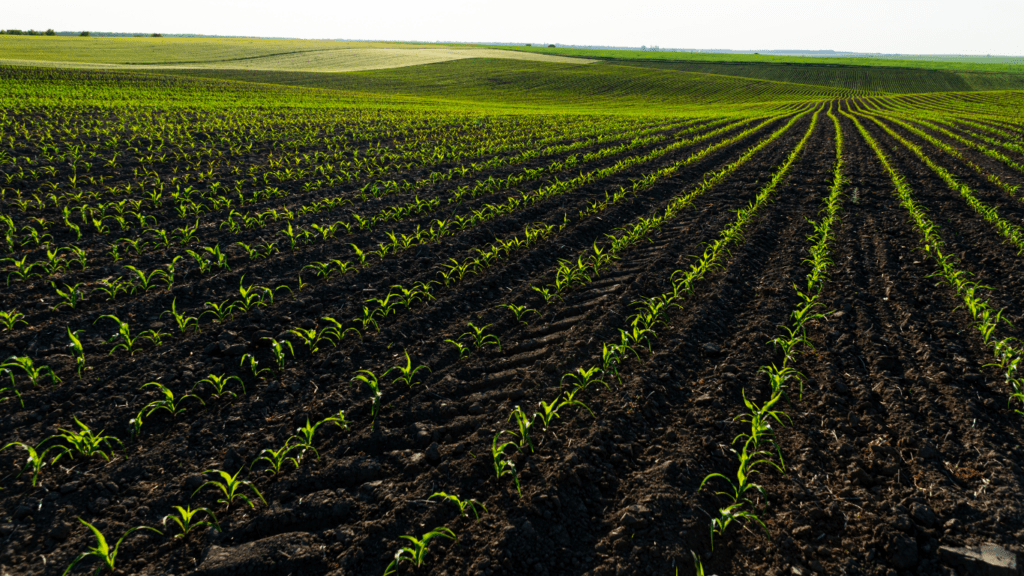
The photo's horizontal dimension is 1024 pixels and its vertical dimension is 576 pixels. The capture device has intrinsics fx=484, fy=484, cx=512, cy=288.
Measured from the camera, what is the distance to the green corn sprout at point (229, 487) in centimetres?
308

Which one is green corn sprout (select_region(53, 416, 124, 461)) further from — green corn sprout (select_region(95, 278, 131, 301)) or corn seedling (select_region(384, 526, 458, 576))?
green corn sprout (select_region(95, 278, 131, 301))

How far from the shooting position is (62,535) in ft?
9.32

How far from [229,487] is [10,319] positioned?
371cm

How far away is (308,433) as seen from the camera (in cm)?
357

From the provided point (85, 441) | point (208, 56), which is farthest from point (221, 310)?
point (208, 56)

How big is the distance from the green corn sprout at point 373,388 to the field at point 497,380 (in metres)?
0.05

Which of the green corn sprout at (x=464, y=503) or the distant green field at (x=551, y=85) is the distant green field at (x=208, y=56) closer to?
the distant green field at (x=551, y=85)

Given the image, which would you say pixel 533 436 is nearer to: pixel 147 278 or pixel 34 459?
pixel 34 459

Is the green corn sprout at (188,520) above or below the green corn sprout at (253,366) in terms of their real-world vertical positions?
below

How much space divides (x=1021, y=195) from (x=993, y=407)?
459 inches

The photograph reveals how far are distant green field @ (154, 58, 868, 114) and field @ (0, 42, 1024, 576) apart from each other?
37332mm

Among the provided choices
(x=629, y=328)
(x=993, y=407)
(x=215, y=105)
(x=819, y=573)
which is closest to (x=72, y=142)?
(x=215, y=105)

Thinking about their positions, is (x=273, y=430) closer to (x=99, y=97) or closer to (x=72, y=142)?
Result: (x=72, y=142)

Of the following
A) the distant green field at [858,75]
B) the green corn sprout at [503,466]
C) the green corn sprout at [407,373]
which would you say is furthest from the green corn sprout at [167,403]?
the distant green field at [858,75]
